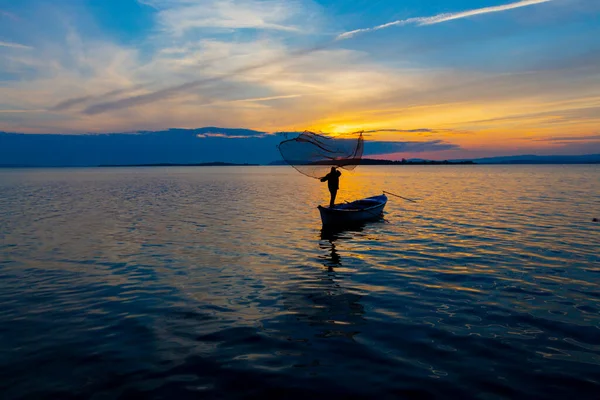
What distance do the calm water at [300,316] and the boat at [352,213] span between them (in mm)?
4541

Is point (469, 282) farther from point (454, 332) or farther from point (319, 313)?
point (319, 313)

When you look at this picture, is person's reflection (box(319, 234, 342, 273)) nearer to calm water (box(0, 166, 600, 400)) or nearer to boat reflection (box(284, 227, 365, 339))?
boat reflection (box(284, 227, 365, 339))

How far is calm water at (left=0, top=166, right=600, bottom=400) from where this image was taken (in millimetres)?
8798

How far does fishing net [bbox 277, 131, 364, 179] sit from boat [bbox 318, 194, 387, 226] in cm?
292

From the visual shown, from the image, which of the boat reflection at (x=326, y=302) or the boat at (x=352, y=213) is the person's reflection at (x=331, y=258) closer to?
the boat reflection at (x=326, y=302)

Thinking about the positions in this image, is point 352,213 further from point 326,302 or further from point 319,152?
point 326,302

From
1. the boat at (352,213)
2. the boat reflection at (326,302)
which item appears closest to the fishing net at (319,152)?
the boat at (352,213)

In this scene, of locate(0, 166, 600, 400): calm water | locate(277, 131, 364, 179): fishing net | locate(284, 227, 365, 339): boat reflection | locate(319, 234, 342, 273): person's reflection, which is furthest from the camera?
locate(277, 131, 364, 179): fishing net

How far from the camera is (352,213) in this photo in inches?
1273

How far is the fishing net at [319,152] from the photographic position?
26.0 m

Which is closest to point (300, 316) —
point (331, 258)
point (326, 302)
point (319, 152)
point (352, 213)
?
point (326, 302)

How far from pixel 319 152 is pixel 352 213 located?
6.76m

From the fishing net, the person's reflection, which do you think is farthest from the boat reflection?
the fishing net

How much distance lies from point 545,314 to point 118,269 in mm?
16748
